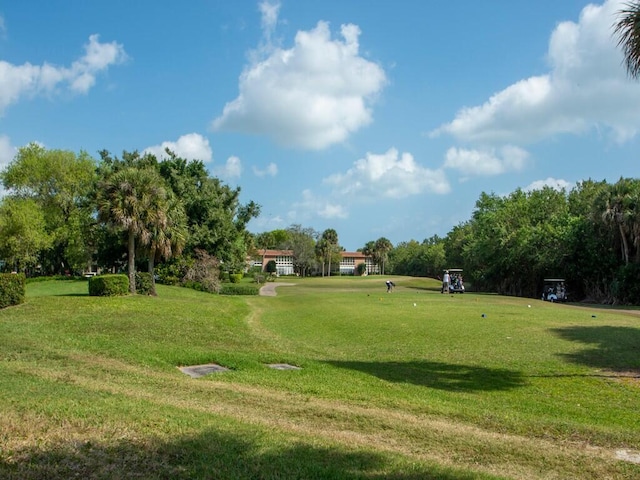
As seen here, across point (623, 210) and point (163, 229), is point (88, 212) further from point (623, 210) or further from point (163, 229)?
point (623, 210)

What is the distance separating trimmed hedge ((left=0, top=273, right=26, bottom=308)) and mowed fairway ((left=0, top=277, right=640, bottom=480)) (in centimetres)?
284

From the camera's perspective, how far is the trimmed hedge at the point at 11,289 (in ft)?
67.2

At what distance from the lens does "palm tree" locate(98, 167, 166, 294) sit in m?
28.6

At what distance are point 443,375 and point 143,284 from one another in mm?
24807

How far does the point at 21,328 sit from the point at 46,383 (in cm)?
877

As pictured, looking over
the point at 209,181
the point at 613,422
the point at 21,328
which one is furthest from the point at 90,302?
the point at 209,181

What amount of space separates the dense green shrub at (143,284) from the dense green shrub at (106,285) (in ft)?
15.3

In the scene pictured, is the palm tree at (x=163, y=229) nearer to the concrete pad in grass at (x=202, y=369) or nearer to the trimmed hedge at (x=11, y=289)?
the trimmed hedge at (x=11, y=289)

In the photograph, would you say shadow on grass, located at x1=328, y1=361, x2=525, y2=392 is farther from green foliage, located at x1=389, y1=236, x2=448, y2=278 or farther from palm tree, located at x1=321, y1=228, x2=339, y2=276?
palm tree, located at x1=321, y1=228, x2=339, y2=276

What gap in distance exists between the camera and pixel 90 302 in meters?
22.6

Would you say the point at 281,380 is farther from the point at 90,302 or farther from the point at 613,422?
the point at 90,302

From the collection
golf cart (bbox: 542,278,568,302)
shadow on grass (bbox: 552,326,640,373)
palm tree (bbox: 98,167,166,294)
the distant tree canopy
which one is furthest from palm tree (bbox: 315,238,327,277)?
shadow on grass (bbox: 552,326,640,373)

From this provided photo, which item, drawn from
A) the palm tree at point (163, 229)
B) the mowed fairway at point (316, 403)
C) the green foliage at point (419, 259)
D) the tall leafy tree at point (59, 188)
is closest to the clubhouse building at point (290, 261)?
the green foliage at point (419, 259)

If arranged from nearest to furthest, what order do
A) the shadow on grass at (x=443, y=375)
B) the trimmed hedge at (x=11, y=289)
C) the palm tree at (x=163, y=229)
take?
the shadow on grass at (x=443, y=375) → the trimmed hedge at (x=11, y=289) → the palm tree at (x=163, y=229)
